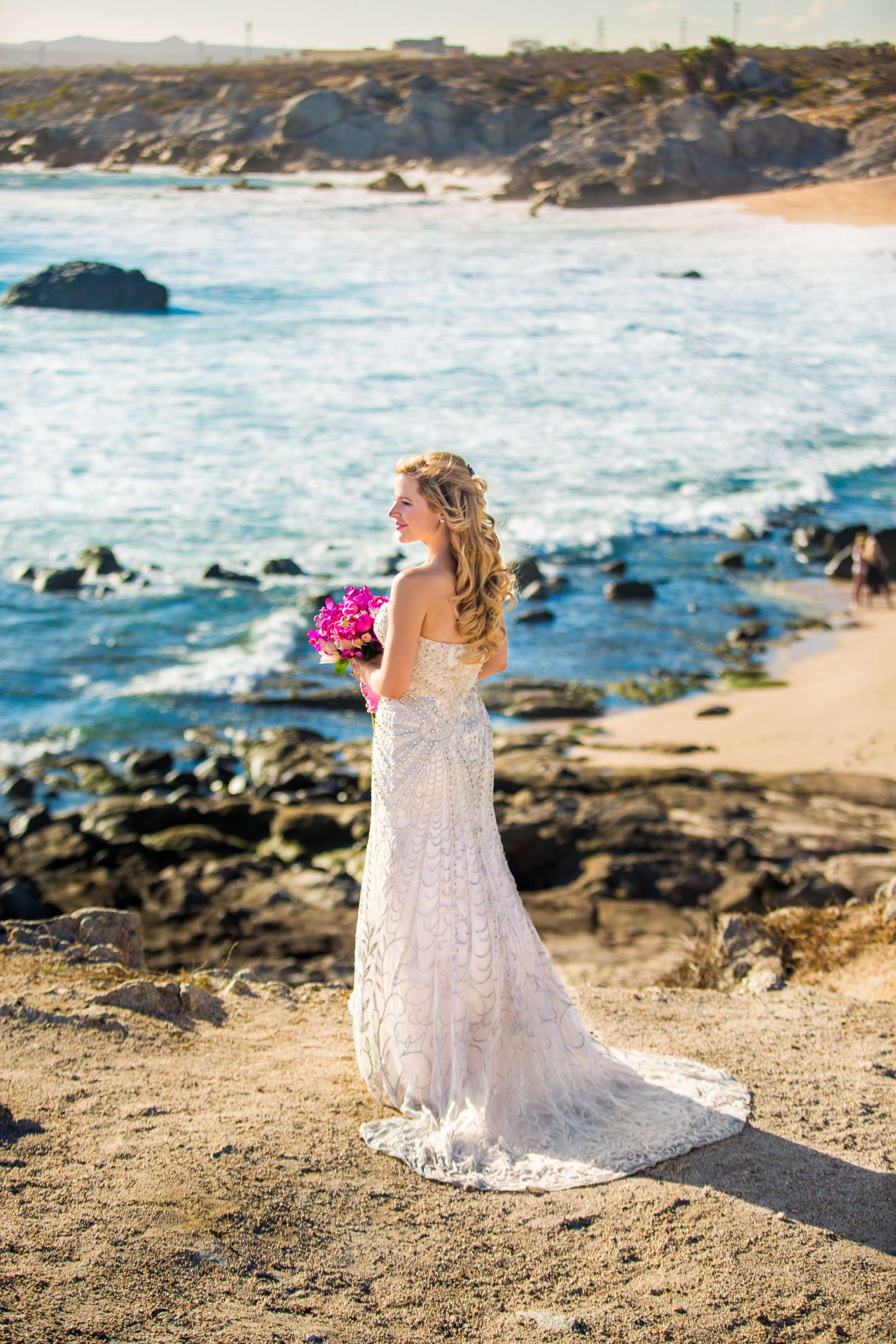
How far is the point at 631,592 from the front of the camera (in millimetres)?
16828

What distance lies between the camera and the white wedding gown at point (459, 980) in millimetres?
4145

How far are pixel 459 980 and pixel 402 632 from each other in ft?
3.96

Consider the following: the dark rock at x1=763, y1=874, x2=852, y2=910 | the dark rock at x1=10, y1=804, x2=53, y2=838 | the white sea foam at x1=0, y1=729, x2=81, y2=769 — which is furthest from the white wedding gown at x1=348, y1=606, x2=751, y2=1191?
the white sea foam at x1=0, y1=729, x2=81, y2=769

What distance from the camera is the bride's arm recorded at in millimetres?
3980

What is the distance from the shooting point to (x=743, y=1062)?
189 inches

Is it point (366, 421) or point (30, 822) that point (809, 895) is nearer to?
point (30, 822)

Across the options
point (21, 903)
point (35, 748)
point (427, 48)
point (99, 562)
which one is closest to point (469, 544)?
point (21, 903)

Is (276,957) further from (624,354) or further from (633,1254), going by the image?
(624,354)

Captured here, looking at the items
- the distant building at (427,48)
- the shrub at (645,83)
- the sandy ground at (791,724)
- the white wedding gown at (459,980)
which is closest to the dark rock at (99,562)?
the sandy ground at (791,724)

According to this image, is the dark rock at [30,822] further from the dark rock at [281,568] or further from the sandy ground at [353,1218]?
the dark rock at [281,568]

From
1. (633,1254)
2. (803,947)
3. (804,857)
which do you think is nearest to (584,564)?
(804,857)

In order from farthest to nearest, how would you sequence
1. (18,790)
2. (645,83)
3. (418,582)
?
(645,83) < (18,790) < (418,582)

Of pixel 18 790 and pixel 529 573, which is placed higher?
pixel 529 573

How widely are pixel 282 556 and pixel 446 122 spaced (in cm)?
5199
